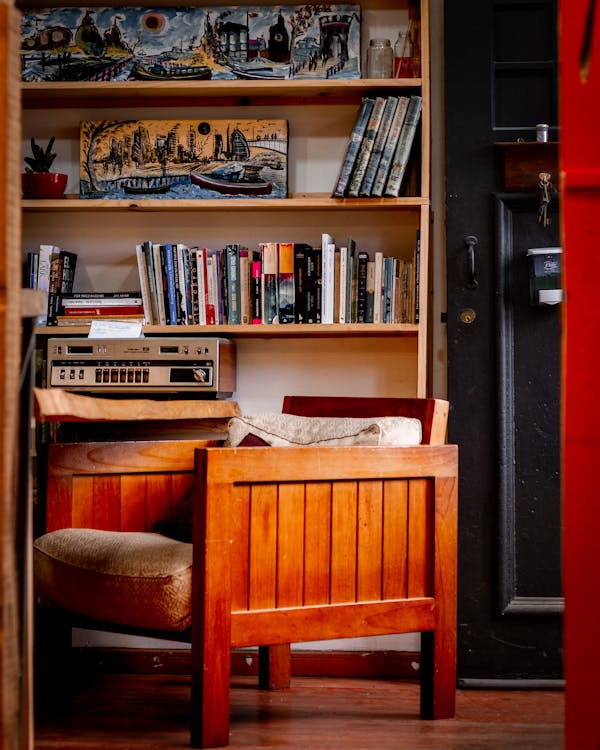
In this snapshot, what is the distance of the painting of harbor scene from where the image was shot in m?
2.96

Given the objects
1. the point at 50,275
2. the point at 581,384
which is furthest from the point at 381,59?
the point at 581,384

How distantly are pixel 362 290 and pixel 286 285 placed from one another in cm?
23

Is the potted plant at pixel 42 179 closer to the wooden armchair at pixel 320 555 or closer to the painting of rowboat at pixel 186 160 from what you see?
the painting of rowboat at pixel 186 160

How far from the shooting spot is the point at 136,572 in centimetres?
200

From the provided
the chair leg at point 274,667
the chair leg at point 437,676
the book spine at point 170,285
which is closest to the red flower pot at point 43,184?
the book spine at point 170,285

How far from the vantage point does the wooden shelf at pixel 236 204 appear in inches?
112

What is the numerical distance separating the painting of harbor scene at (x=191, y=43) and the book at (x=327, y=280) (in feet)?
1.80

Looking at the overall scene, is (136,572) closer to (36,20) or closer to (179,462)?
(179,462)

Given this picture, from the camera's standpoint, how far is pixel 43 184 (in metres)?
2.96

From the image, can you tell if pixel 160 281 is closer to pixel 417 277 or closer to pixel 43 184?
pixel 43 184

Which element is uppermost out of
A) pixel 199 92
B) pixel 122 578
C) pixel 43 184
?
pixel 199 92

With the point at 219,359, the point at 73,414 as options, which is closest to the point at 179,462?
the point at 219,359

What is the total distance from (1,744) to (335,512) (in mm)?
1290

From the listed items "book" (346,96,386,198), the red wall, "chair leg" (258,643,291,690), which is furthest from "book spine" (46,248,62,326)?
the red wall
